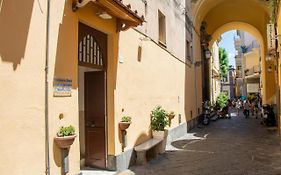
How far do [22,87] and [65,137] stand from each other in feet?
3.76

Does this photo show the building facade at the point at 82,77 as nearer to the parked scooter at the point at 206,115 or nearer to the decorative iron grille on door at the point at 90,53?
the decorative iron grille on door at the point at 90,53

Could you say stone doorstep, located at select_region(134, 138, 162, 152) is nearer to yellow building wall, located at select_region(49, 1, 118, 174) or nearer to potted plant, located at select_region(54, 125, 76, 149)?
yellow building wall, located at select_region(49, 1, 118, 174)

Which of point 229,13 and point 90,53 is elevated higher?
point 229,13

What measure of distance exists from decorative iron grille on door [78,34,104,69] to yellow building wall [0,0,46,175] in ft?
5.33

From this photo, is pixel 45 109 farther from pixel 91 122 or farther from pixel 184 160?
pixel 184 160

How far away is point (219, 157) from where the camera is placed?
384 inches

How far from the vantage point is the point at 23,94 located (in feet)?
15.2

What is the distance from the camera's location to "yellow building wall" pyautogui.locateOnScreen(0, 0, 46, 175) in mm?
4281

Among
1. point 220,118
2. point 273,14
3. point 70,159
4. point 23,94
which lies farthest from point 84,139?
point 220,118

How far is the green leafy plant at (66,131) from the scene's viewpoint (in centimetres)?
542

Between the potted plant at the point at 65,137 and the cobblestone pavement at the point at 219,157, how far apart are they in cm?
289

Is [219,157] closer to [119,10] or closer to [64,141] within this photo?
[119,10]

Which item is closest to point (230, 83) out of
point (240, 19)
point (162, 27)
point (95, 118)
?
point (240, 19)

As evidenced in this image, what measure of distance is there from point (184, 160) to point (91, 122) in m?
3.12
